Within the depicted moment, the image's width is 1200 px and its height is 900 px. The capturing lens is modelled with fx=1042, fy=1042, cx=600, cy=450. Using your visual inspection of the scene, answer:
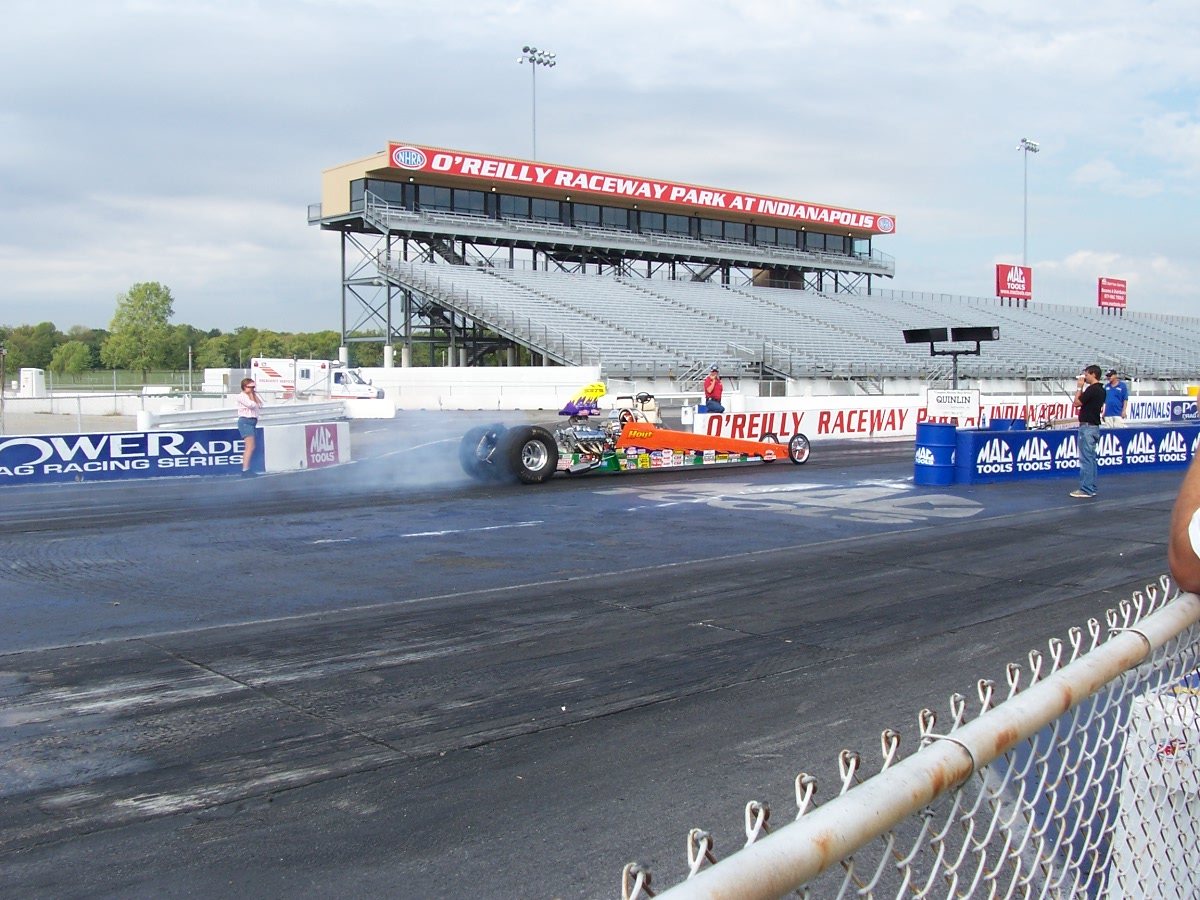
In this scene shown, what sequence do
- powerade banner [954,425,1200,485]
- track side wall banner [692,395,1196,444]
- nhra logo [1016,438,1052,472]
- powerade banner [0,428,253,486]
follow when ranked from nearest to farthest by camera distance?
powerade banner [954,425,1200,485] < powerade banner [0,428,253,486] < nhra logo [1016,438,1052,472] < track side wall banner [692,395,1196,444]

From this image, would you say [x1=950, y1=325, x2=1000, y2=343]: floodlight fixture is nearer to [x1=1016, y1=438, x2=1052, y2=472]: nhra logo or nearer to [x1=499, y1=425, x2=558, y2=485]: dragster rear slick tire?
[x1=1016, y1=438, x2=1052, y2=472]: nhra logo

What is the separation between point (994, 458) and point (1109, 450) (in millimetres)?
3426

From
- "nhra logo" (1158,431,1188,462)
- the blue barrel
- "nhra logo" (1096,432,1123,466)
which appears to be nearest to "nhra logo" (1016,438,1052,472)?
the blue barrel

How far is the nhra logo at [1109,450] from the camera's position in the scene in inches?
757

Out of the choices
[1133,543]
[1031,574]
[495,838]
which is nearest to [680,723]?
[495,838]

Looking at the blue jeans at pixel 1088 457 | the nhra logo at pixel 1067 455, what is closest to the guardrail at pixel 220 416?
the nhra logo at pixel 1067 455

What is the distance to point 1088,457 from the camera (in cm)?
1550

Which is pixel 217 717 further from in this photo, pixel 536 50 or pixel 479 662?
pixel 536 50

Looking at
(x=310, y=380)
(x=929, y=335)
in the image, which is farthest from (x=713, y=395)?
(x=310, y=380)

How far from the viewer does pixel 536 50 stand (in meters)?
59.2

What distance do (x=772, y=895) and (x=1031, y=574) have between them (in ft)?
29.4

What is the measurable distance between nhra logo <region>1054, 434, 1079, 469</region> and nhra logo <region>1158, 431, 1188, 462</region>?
8.95 ft

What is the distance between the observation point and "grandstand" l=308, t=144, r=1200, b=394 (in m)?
46.2

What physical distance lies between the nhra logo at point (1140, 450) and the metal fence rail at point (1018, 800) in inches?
699
